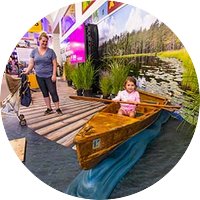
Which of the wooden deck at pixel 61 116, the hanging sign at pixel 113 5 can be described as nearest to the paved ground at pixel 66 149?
the wooden deck at pixel 61 116

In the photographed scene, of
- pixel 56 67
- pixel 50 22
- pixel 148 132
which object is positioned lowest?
pixel 148 132

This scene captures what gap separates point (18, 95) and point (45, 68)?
0.15 m

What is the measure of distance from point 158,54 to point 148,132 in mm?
295

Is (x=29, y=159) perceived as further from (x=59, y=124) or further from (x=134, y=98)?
(x=134, y=98)

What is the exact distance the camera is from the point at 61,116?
4.20ft

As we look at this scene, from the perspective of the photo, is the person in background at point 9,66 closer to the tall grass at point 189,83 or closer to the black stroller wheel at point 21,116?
the black stroller wheel at point 21,116

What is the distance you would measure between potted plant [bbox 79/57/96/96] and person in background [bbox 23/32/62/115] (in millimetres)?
110

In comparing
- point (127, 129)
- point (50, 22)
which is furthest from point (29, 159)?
point (50, 22)

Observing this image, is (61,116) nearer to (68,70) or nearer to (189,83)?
(68,70)

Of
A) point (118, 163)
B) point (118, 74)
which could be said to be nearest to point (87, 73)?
point (118, 74)

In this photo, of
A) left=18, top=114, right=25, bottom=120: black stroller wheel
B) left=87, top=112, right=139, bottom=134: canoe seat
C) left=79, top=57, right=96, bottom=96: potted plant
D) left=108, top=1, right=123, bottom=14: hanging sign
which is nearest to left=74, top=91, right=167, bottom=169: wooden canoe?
left=87, top=112, right=139, bottom=134: canoe seat

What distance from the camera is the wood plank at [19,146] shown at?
1291mm

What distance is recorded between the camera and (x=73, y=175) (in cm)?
126

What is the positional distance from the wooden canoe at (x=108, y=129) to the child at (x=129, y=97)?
2 centimetres
